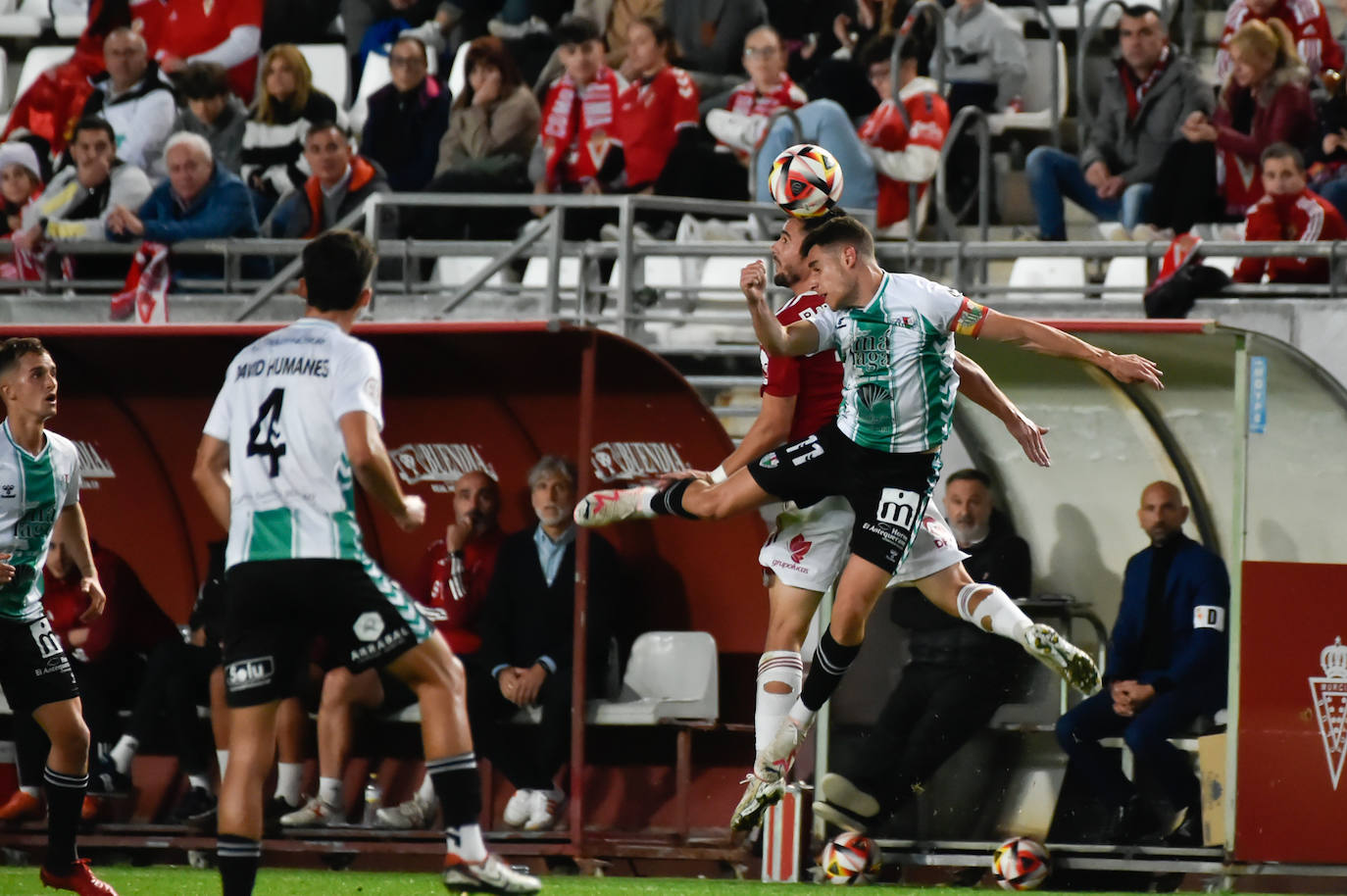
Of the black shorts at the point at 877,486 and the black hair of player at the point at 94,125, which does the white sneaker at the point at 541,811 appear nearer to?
the black shorts at the point at 877,486

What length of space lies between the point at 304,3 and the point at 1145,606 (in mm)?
9172

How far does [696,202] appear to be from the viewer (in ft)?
36.1

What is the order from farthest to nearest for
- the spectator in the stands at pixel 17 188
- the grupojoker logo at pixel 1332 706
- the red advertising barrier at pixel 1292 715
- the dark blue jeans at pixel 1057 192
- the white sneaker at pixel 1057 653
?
the spectator in the stands at pixel 17 188 < the dark blue jeans at pixel 1057 192 < the grupojoker logo at pixel 1332 706 < the red advertising barrier at pixel 1292 715 < the white sneaker at pixel 1057 653

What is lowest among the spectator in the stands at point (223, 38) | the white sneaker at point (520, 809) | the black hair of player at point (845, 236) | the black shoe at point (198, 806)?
the black shoe at point (198, 806)

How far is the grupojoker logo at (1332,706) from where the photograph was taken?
29.7 ft

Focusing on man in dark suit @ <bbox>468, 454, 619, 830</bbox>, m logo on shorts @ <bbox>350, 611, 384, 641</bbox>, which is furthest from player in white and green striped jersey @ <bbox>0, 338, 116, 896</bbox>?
man in dark suit @ <bbox>468, 454, 619, 830</bbox>

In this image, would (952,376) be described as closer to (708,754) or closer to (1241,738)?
(1241,738)

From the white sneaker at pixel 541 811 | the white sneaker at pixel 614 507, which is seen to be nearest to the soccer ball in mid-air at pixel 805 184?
the white sneaker at pixel 614 507

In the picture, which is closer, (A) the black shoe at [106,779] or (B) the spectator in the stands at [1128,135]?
(A) the black shoe at [106,779]

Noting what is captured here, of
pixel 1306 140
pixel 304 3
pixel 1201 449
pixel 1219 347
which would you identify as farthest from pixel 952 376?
pixel 304 3

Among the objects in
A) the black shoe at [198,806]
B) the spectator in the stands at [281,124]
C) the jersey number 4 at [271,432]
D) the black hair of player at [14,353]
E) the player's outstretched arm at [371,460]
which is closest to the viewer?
the player's outstretched arm at [371,460]

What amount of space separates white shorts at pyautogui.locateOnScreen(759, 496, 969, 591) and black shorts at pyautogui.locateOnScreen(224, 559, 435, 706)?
5.91 feet

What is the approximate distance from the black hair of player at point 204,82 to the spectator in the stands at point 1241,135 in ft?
20.8

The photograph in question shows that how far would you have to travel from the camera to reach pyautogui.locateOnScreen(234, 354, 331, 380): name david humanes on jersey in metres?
6.56
